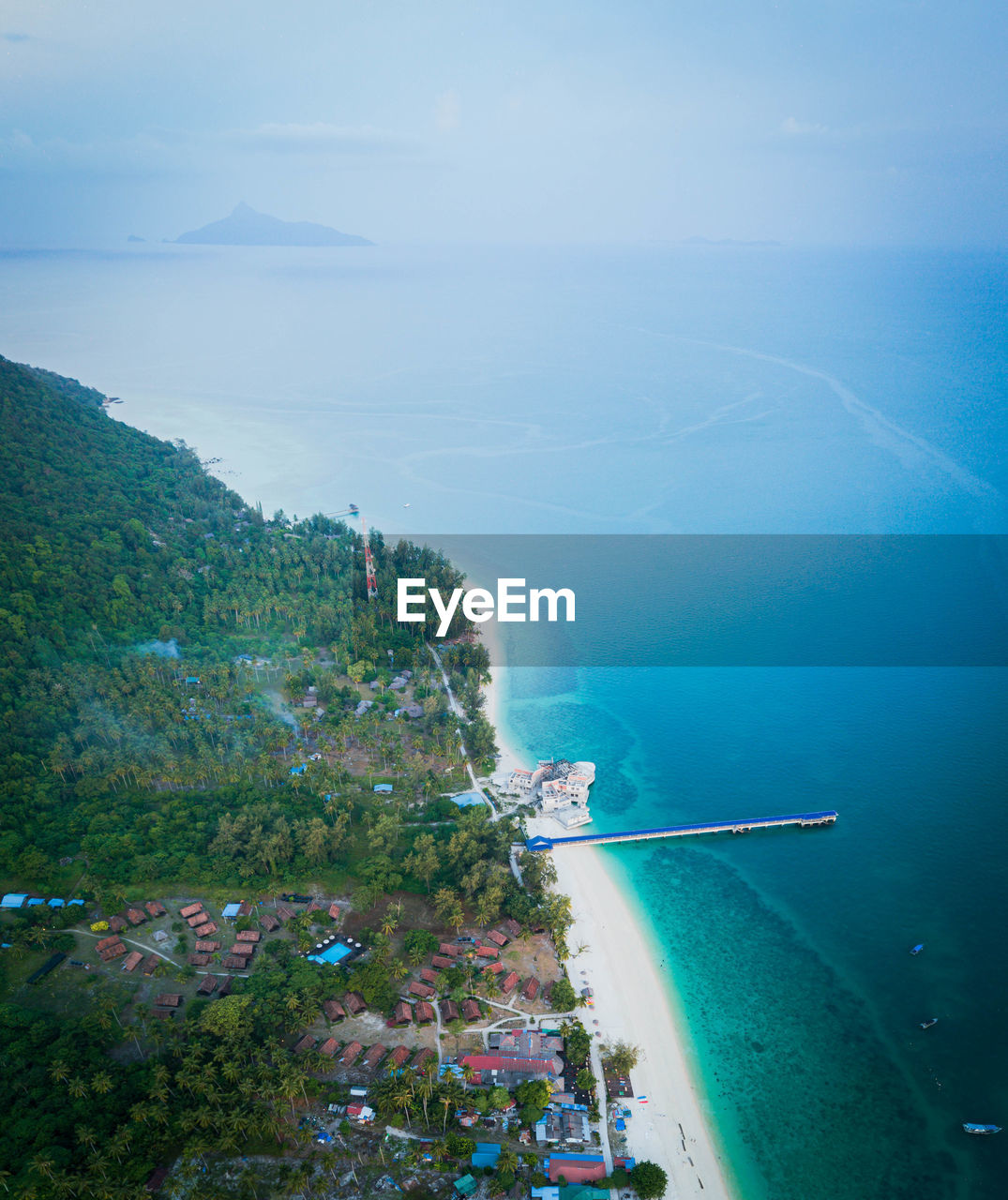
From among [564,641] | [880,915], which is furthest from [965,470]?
[880,915]

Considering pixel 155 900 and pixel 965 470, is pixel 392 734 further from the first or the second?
pixel 965 470

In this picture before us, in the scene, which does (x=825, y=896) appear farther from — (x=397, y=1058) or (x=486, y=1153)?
(x=397, y=1058)

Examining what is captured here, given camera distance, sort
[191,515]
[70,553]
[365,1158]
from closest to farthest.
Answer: [365,1158], [70,553], [191,515]

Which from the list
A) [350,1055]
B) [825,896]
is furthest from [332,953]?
[825,896]

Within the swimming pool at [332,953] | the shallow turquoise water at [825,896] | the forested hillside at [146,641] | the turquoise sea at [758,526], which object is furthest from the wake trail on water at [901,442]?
the swimming pool at [332,953]

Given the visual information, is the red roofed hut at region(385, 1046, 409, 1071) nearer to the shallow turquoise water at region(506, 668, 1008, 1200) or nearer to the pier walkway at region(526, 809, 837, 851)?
the shallow turquoise water at region(506, 668, 1008, 1200)

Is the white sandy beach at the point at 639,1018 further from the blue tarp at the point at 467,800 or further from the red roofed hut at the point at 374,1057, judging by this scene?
the red roofed hut at the point at 374,1057

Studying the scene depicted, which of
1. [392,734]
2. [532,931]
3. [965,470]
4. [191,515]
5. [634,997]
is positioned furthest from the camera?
[965,470]

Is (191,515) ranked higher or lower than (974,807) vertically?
higher
